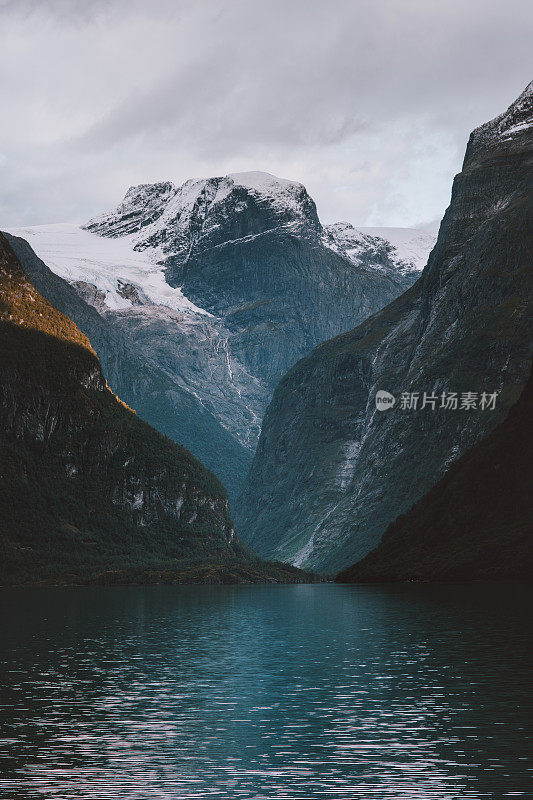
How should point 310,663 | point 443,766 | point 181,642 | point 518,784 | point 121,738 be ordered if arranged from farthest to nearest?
1. point 181,642
2. point 310,663
3. point 121,738
4. point 443,766
5. point 518,784

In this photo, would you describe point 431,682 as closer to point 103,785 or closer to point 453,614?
point 103,785

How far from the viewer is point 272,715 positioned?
74.9m

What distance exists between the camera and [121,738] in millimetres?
65125

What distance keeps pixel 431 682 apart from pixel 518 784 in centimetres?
3918

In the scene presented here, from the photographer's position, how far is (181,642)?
451 feet

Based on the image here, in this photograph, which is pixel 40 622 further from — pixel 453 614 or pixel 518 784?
pixel 518 784

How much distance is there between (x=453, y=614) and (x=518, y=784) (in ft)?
389

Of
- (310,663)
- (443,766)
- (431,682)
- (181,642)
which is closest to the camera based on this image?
(443,766)

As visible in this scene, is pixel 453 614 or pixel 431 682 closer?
pixel 431 682

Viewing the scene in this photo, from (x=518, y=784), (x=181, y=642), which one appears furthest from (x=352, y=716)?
(x=181, y=642)

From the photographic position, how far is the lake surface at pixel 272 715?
52.9 metres

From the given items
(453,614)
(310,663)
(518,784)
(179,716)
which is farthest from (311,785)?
(453,614)

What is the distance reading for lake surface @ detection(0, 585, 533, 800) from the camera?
5294cm

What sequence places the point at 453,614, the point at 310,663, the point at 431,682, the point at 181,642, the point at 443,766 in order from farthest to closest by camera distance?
the point at 453,614 < the point at 181,642 < the point at 310,663 < the point at 431,682 < the point at 443,766
